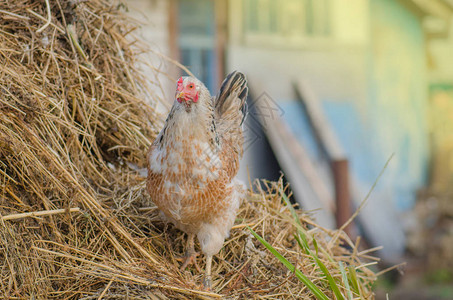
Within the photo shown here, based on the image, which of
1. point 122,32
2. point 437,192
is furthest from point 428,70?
point 122,32

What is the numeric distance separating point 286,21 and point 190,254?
5.11 m

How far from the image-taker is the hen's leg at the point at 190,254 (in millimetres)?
2119

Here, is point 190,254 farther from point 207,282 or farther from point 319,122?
point 319,122

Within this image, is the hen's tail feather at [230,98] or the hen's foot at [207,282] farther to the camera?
the hen's tail feather at [230,98]

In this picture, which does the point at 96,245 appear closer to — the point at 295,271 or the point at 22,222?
the point at 22,222

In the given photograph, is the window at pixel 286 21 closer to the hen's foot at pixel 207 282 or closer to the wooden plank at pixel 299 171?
the wooden plank at pixel 299 171

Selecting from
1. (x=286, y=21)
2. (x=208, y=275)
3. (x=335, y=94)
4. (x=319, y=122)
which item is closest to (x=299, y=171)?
(x=319, y=122)

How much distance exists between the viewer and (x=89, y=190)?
2113 mm

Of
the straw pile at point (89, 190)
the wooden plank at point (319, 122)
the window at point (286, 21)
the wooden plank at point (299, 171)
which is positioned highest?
the window at point (286, 21)

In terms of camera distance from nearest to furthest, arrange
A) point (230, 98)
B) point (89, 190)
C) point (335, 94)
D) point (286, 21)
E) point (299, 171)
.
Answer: point (89, 190) < point (230, 98) < point (299, 171) < point (286, 21) < point (335, 94)

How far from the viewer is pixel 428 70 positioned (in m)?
9.27

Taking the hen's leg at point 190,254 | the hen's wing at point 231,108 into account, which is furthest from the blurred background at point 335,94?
the hen's leg at point 190,254

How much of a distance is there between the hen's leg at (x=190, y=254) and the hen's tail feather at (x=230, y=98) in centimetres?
54

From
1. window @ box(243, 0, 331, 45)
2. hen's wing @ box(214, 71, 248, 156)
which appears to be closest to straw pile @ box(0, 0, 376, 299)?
hen's wing @ box(214, 71, 248, 156)
